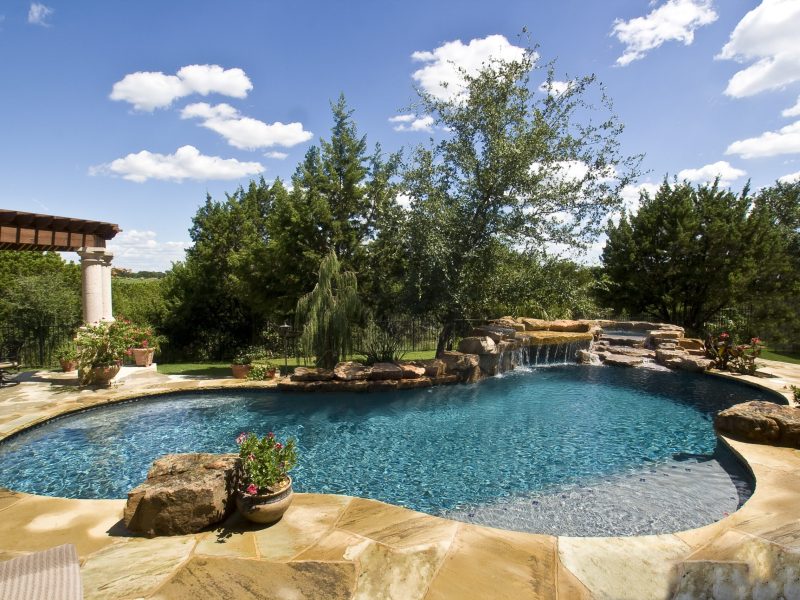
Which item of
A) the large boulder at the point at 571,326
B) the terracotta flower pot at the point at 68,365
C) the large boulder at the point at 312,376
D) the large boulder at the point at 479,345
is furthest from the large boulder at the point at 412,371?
the terracotta flower pot at the point at 68,365

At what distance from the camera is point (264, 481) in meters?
4.23

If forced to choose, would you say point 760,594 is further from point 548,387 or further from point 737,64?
point 737,64

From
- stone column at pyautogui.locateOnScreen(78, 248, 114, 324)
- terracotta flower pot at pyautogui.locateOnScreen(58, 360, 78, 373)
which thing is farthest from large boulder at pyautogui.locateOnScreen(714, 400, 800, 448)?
terracotta flower pot at pyautogui.locateOnScreen(58, 360, 78, 373)

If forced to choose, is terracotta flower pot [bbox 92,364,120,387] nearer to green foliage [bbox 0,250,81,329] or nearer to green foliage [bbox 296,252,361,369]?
green foliage [bbox 296,252,361,369]

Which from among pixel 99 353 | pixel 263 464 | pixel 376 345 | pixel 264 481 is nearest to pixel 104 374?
pixel 99 353

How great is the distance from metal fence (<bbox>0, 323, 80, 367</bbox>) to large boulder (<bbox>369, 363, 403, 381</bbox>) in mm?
11666

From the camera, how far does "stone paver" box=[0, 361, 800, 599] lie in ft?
10.4

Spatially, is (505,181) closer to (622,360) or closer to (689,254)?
(622,360)

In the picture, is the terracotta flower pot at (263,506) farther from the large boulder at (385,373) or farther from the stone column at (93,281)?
the stone column at (93,281)

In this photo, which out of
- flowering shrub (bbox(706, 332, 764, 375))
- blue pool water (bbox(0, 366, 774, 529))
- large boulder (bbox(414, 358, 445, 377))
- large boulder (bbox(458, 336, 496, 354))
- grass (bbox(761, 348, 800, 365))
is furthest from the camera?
grass (bbox(761, 348, 800, 365))

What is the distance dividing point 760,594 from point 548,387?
9.23 m

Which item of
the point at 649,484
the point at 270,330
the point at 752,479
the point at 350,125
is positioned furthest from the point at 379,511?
the point at 270,330

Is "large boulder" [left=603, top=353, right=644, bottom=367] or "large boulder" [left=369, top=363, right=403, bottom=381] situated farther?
"large boulder" [left=603, top=353, right=644, bottom=367]

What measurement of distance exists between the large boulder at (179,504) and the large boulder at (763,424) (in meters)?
7.67
